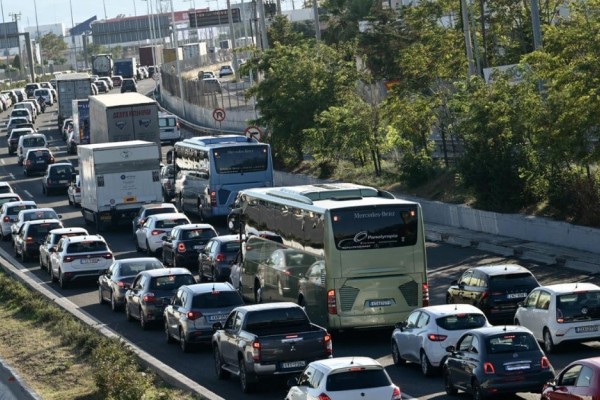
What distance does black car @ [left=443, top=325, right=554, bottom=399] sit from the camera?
2081cm

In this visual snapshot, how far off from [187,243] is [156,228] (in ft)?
13.3

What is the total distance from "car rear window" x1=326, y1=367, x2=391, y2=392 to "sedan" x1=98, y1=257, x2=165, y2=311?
16.9 meters

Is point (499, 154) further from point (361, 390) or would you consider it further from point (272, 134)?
point (361, 390)

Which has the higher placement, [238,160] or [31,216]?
[238,160]

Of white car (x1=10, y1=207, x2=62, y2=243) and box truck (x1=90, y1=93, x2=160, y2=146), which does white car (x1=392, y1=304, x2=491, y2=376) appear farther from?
box truck (x1=90, y1=93, x2=160, y2=146)

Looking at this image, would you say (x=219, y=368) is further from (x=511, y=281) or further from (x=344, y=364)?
(x=511, y=281)

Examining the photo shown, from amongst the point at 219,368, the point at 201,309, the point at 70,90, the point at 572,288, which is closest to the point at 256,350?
the point at 219,368

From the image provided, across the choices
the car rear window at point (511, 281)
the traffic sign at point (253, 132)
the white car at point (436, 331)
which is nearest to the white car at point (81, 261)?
the car rear window at point (511, 281)

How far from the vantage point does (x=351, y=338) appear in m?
29.9

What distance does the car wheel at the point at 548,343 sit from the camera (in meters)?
25.4

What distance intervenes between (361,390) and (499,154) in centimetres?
2746

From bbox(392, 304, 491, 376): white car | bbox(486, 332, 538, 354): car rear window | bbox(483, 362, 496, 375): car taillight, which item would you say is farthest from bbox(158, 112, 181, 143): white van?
bbox(483, 362, 496, 375): car taillight

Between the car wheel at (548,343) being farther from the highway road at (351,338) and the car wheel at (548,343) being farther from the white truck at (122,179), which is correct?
the white truck at (122,179)

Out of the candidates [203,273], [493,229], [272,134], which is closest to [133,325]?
[203,273]
